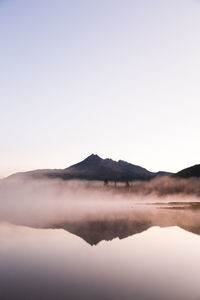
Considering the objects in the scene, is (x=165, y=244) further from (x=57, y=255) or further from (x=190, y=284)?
(x=190, y=284)

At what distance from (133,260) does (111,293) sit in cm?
941

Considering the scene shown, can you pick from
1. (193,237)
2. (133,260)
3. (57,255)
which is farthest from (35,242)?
(193,237)

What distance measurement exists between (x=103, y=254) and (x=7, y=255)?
779 cm

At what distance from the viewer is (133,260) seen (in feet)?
86.9

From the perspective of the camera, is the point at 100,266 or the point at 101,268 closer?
the point at 101,268

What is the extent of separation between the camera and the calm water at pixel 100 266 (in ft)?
57.6

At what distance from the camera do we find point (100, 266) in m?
24.2

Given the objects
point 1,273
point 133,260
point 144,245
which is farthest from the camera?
point 144,245

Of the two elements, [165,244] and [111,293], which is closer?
[111,293]

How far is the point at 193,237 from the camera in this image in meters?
38.3

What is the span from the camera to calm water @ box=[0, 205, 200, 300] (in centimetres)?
1756

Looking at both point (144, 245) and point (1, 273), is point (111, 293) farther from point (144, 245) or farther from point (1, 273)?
point (144, 245)

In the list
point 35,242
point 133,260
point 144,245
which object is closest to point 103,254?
point 133,260

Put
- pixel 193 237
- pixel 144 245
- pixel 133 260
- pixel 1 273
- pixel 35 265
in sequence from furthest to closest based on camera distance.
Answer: pixel 193 237 → pixel 144 245 → pixel 133 260 → pixel 35 265 → pixel 1 273
